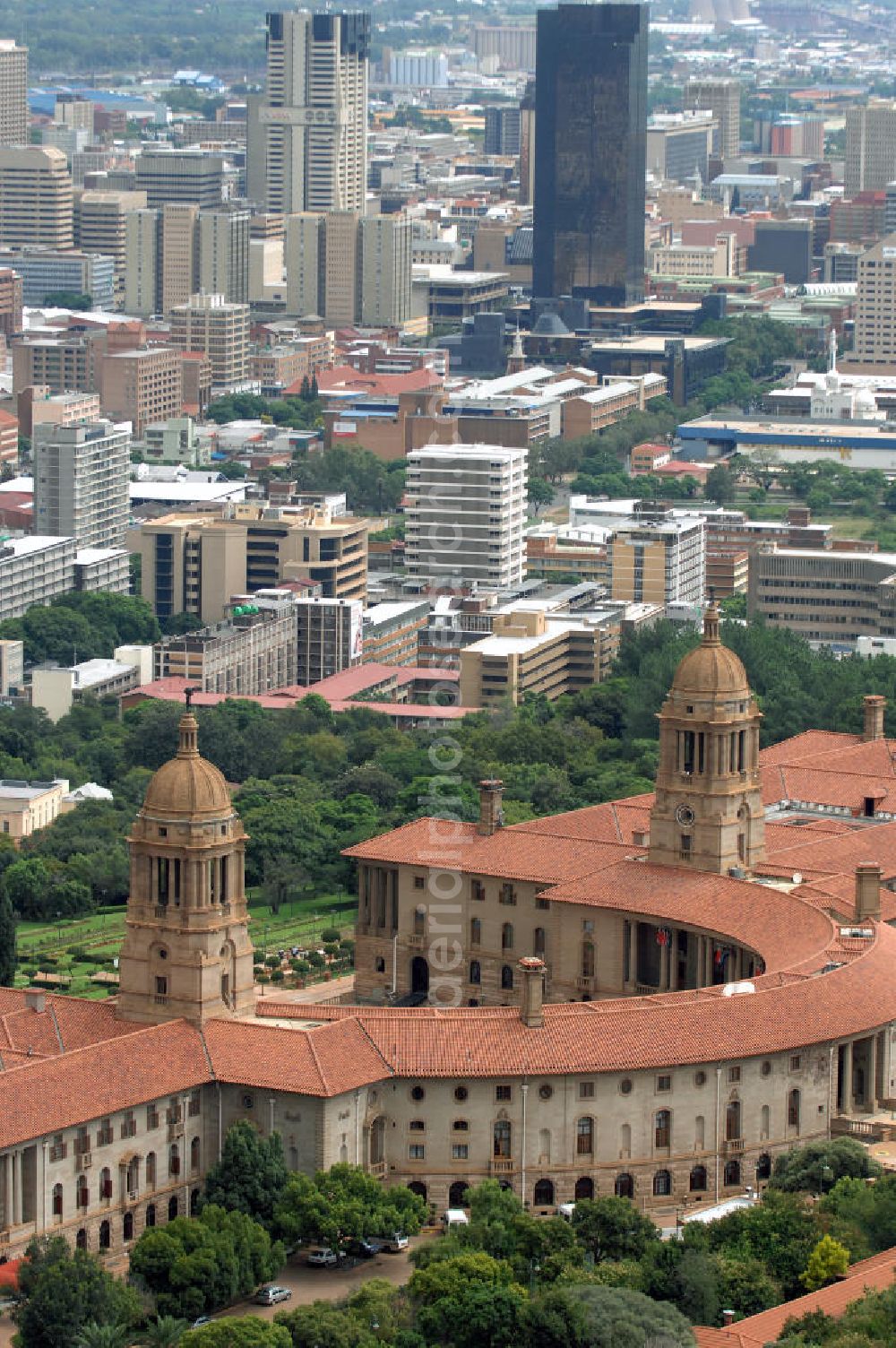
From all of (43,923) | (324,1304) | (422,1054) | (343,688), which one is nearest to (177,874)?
(422,1054)

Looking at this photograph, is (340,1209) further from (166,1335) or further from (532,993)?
(166,1335)

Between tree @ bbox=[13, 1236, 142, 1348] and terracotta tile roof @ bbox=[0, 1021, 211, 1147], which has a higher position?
terracotta tile roof @ bbox=[0, 1021, 211, 1147]

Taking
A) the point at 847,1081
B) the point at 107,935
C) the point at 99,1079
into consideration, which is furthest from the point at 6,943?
the point at 847,1081

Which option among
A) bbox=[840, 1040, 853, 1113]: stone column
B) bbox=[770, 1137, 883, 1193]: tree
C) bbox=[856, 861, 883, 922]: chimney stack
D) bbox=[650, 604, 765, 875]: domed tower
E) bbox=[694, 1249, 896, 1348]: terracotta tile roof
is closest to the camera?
bbox=[694, 1249, 896, 1348]: terracotta tile roof

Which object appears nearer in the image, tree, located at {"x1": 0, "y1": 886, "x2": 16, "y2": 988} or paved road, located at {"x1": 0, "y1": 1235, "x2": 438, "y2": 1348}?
paved road, located at {"x1": 0, "y1": 1235, "x2": 438, "y2": 1348}

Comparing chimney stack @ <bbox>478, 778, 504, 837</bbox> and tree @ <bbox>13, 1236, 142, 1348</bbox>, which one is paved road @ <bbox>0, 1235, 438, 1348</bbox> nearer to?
tree @ <bbox>13, 1236, 142, 1348</bbox>

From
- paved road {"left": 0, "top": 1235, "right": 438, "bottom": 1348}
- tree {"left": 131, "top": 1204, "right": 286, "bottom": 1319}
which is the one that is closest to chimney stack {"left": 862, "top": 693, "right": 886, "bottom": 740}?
paved road {"left": 0, "top": 1235, "right": 438, "bottom": 1348}

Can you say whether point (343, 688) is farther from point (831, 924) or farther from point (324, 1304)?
point (324, 1304)
